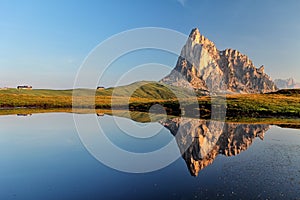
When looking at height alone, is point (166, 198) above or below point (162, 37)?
below

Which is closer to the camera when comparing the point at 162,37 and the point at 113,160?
the point at 113,160

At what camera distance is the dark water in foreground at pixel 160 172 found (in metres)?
20.3

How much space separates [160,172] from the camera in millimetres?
26969

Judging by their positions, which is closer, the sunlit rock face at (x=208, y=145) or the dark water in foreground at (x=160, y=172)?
the dark water in foreground at (x=160, y=172)

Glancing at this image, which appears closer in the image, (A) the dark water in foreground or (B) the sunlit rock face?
(A) the dark water in foreground

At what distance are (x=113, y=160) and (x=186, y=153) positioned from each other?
1108 centimetres

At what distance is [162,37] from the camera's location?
52.0m

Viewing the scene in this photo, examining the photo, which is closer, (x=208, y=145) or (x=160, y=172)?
(x=160, y=172)

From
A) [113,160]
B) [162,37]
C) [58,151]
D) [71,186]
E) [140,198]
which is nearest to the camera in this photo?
[140,198]

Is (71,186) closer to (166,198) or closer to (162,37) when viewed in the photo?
(166,198)

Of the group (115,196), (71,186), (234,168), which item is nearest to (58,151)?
(71,186)

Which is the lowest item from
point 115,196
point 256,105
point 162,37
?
point 115,196

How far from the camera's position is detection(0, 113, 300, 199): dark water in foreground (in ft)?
66.7

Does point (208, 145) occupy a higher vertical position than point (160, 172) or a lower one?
higher
